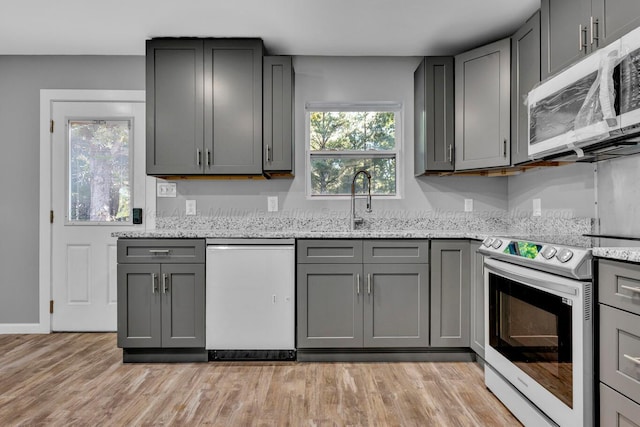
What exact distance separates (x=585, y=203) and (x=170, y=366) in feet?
9.61

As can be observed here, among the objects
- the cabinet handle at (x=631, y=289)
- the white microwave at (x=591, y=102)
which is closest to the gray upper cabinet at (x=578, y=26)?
the white microwave at (x=591, y=102)

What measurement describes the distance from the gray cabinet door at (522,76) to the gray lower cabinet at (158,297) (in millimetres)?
2294

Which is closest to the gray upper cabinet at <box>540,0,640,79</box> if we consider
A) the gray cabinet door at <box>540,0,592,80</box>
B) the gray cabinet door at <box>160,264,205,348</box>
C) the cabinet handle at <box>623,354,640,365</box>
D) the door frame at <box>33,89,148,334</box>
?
the gray cabinet door at <box>540,0,592,80</box>

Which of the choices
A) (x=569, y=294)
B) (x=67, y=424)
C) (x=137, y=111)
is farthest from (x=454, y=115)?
(x=67, y=424)

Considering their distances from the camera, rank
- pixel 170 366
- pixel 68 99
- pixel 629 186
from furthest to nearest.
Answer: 1. pixel 68 99
2. pixel 170 366
3. pixel 629 186

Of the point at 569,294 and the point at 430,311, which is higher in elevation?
the point at 569,294

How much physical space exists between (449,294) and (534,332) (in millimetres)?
898

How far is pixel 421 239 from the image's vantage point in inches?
107

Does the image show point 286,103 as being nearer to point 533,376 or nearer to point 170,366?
point 170,366

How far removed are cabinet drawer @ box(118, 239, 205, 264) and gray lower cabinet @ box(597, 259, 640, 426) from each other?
228cm

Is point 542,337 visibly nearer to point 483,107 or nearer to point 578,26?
point 578,26

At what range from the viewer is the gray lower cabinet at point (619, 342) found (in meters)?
1.30

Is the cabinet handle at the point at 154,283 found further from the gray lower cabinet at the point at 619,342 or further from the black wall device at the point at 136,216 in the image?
the gray lower cabinet at the point at 619,342

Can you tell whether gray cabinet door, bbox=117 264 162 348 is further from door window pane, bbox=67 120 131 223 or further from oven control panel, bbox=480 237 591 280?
oven control panel, bbox=480 237 591 280
